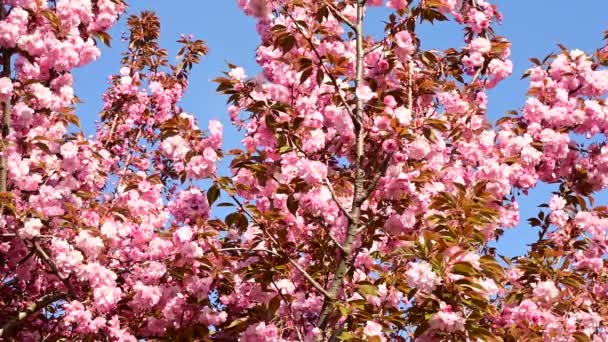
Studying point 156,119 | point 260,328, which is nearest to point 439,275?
point 260,328

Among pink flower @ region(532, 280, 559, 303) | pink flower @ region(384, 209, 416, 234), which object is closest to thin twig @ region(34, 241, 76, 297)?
pink flower @ region(384, 209, 416, 234)

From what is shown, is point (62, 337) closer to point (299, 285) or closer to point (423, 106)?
point (299, 285)

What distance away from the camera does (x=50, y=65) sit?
6.23 metres

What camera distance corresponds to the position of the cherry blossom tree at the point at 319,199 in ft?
15.9

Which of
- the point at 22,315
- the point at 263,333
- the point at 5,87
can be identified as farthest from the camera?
the point at 5,87

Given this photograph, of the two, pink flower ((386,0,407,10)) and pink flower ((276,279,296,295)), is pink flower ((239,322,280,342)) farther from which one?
pink flower ((386,0,407,10))

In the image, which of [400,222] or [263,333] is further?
[400,222]

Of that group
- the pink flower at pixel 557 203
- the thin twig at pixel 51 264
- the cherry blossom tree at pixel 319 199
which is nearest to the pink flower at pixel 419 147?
the cherry blossom tree at pixel 319 199

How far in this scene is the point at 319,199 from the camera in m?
4.90

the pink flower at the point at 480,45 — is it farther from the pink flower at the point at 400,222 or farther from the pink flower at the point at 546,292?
the pink flower at the point at 546,292

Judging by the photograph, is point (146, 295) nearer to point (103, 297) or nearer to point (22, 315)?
point (103, 297)

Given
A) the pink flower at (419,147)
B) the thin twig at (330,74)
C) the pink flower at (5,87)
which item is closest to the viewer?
the pink flower at (419,147)

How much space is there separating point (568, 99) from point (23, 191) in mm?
5032

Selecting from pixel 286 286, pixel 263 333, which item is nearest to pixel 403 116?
pixel 286 286
